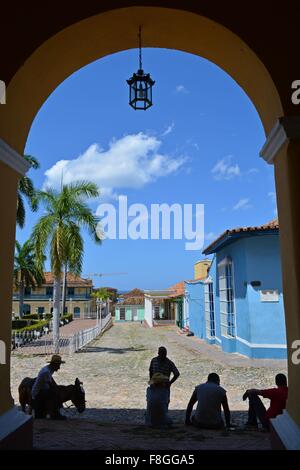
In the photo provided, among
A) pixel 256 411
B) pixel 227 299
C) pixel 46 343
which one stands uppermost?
pixel 227 299

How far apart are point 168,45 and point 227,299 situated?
1164 centimetres

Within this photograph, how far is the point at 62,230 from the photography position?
52.4 ft

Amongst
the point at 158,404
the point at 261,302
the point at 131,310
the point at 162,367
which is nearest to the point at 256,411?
the point at 158,404

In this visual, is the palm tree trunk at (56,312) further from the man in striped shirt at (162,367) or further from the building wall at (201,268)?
the building wall at (201,268)

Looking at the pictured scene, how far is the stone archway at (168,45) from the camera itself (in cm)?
330

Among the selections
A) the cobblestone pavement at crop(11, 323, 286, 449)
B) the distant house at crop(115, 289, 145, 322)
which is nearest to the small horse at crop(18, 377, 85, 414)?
the cobblestone pavement at crop(11, 323, 286, 449)

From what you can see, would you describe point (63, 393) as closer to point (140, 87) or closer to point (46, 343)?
point (140, 87)

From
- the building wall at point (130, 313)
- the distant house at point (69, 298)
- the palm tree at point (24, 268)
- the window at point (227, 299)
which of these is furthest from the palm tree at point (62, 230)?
the distant house at point (69, 298)

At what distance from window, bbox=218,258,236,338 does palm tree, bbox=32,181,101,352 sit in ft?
16.9

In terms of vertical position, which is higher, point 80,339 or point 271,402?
point 271,402

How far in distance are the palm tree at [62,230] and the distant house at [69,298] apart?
37.0 meters

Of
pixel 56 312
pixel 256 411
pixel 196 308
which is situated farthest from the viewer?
pixel 196 308

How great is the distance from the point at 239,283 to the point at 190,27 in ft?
34.0
